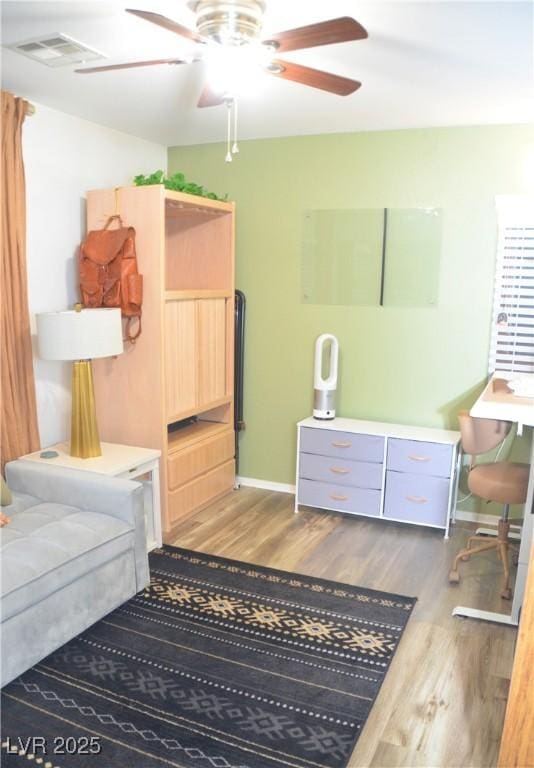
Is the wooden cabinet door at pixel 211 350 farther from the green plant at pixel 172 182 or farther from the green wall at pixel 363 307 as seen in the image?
the green plant at pixel 172 182

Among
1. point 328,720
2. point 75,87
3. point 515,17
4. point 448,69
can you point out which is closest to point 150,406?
point 75,87

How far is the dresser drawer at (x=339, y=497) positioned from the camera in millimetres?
3873

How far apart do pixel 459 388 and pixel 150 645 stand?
95.4 inches

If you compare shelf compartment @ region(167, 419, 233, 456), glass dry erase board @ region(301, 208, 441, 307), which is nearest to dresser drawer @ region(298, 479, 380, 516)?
shelf compartment @ region(167, 419, 233, 456)

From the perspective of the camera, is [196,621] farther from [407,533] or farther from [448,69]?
[448,69]

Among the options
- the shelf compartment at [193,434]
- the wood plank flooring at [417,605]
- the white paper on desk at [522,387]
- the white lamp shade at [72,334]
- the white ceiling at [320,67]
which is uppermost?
the white ceiling at [320,67]

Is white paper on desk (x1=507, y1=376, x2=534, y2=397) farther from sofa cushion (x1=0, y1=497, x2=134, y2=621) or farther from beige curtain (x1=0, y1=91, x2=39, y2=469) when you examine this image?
beige curtain (x1=0, y1=91, x2=39, y2=469)

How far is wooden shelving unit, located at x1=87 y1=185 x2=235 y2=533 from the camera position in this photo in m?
3.50

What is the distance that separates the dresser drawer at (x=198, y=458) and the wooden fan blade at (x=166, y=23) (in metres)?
2.31

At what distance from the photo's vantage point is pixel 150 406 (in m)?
3.62

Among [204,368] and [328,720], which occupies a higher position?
[204,368]

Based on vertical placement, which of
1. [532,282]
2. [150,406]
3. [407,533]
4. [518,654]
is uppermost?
[532,282]

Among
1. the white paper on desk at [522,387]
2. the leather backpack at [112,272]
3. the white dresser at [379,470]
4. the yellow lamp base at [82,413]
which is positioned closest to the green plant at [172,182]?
the leather backpack at [112,272]

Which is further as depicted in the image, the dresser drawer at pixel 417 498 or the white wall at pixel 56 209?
the dresser drawer at pixel 417 498
